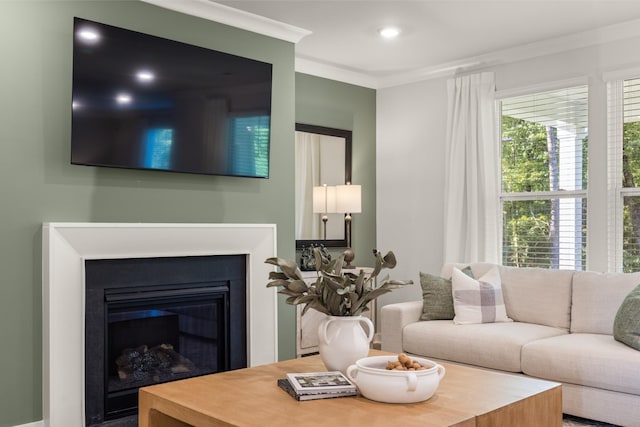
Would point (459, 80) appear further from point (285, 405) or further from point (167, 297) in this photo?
point (285, 405)

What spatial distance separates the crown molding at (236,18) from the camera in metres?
3.89

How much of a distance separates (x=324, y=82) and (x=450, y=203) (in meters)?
1.53

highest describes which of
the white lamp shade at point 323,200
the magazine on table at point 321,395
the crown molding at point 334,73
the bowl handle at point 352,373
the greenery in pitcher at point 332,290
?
the crown molding at point 334,73

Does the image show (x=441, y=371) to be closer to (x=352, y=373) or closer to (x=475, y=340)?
(x=352, y=373)

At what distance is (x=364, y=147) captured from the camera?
19.6ft

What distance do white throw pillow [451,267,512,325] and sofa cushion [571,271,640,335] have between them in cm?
48

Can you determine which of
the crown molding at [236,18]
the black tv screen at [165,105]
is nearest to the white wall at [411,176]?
the crown molding at [236,18]

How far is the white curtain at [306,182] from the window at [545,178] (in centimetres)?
156

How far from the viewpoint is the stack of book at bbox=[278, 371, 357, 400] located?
223 centimetres

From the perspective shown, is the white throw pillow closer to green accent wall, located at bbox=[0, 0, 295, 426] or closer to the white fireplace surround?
the white fireplace surround

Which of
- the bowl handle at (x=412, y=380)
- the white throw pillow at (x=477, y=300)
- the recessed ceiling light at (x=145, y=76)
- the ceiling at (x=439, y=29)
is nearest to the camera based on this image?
the bowl handle at (x=412, y=380)

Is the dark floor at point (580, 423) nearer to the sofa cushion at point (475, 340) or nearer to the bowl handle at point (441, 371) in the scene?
the sofa cushion at point (475, 340)

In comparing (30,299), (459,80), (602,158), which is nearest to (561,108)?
(602,158)

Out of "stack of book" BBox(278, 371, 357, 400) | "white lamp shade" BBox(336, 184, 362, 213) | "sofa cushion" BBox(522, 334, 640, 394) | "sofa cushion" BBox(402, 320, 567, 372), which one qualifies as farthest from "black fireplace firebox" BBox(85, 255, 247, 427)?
"sofa cushion" BBox(522, 334, 640, 394)
